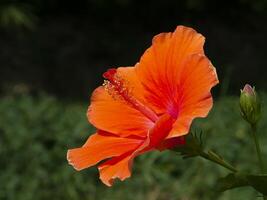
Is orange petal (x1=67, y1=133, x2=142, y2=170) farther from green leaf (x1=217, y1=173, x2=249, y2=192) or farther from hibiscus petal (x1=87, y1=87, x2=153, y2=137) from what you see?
green leaf (x1=217, y1=173, x2=249, y2=192)

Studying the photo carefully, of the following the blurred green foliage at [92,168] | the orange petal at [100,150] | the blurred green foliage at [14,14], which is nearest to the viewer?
the orange petal at [100,150]

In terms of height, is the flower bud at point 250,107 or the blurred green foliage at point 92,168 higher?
the flower bud at point 250,107

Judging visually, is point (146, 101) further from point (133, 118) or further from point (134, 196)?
point (134, 196)

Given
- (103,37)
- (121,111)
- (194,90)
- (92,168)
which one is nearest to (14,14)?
(103,37)

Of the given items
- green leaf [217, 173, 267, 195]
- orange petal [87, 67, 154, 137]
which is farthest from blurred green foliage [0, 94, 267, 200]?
green leaf [217, 173, 267, 195]

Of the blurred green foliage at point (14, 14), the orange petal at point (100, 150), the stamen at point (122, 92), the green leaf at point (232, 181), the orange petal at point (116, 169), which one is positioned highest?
the blurred green foliage at point (14, 14)

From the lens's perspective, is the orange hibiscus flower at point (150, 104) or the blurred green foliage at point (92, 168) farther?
the blurred green foliage at point (92, 168)

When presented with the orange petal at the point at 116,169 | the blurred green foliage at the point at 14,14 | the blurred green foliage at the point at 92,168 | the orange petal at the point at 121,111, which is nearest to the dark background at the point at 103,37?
the blurred green foliage at the point at 14,14

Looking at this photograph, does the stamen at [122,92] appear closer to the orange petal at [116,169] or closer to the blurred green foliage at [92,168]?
the orange petal at [116,169]
